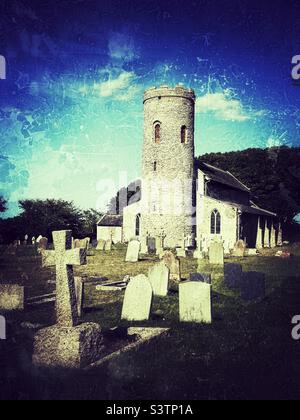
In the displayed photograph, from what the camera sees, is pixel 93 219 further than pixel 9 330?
Yes

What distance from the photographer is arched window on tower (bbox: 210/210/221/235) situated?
28.7 metres

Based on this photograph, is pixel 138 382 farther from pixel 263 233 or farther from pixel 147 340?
pixel 263 233

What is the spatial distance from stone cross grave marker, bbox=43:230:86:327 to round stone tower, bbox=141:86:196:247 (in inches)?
945

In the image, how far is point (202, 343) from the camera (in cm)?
631

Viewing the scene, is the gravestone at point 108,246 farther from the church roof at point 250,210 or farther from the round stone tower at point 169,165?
the church roof at point 250,210

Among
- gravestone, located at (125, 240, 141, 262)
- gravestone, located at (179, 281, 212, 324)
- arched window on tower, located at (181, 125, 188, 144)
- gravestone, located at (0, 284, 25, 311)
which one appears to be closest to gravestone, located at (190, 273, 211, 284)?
gravestone, located at (179, 281, 212, 324)

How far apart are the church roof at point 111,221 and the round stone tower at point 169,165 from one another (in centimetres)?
614

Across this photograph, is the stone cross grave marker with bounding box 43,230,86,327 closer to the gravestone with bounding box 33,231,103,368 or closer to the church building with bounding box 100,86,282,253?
the gravestone with bounding box 33,231,103,368

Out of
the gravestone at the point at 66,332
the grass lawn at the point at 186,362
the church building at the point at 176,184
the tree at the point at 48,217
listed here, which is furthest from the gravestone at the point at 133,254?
the gravestone at the point at 66,332

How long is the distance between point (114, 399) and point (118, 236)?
31872 millimetres

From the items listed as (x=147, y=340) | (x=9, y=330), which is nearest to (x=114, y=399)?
(x=147, y=340)

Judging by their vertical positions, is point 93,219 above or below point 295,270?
above

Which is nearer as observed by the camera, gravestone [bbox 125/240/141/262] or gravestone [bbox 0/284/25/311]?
gravestone [bbox 0/284/25/311]

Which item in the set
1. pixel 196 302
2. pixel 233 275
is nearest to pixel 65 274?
pixel 196 302
